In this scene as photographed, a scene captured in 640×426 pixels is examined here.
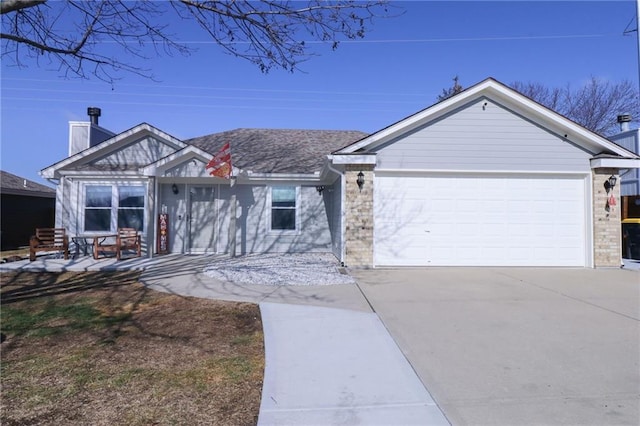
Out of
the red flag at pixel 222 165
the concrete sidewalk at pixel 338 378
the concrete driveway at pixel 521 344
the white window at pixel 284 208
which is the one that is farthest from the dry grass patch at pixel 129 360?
the white window at pixel 284 208

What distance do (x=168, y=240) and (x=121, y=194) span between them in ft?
6.61

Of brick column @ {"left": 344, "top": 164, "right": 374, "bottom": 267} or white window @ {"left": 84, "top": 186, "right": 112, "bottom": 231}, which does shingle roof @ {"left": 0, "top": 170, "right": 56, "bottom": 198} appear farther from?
brick column @ {"left": 344, "top": 164, "right": 374, "bottom": 267}

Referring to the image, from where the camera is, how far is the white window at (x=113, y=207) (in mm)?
12570

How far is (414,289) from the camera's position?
7660 mm

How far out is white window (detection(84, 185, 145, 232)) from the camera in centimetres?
1257

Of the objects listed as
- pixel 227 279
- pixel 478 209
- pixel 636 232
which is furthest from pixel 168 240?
pixel 636 232

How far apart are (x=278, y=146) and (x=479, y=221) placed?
855 cm

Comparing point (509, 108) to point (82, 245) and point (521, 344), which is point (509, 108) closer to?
point (521, 344)

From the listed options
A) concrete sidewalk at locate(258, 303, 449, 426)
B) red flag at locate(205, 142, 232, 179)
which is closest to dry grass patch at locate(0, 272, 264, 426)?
concrete sidewalk at locate(258, 303, 449, 426)

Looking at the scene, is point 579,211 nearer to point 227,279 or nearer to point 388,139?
point 388,139

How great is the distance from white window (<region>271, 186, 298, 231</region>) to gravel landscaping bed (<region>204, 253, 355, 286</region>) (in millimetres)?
1368

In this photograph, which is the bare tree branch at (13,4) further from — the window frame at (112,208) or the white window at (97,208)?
the white window at (97,208)

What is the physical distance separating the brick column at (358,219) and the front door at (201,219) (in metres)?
5.25

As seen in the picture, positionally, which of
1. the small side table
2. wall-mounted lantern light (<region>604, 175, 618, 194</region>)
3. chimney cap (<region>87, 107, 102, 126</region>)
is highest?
chimney cap (<region>87, 107, 102, 126</region>)
